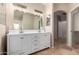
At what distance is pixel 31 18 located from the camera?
7.06 feet

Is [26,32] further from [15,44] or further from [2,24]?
[2,24]

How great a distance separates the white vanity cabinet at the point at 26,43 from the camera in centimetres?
201

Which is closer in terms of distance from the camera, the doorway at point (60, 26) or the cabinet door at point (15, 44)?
the cabinet door at point (15, 44)

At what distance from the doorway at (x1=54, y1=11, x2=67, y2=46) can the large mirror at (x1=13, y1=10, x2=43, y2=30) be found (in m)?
0.29

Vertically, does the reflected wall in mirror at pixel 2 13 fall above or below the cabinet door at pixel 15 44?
above

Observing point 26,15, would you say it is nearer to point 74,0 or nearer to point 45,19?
point 45,19

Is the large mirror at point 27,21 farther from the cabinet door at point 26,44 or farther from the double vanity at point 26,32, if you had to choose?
the cabinet door at point 26,44

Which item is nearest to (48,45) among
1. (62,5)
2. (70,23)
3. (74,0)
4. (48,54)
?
(48,54)

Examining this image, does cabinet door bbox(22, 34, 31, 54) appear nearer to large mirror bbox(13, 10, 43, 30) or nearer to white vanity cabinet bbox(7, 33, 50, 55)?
white vanity cabinet bbox(7, 33, 50, 55)

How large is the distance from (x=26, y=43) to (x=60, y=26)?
2.30ft

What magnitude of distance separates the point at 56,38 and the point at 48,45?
0.66ft

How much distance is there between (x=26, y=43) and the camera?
2.09 meters

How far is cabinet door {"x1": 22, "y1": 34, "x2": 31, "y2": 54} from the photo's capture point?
6.79 ft

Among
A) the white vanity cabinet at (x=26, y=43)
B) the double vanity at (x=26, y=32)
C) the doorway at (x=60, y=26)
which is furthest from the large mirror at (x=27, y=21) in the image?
the doorway at (x=60, y=26)
